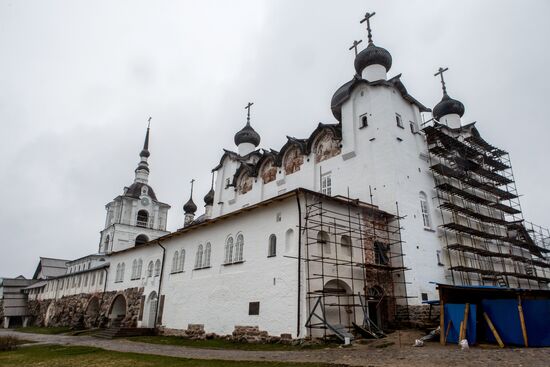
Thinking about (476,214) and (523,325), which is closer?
(523,325)

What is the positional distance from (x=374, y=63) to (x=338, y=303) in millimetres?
14339

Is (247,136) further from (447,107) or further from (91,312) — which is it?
(91,312)

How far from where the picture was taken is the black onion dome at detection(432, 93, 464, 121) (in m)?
27.7

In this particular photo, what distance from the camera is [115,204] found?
46.0 m

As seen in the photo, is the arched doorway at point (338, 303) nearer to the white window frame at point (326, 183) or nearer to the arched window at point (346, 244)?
the arched window at point (346, 244)

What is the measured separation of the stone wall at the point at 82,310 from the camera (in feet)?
83.4

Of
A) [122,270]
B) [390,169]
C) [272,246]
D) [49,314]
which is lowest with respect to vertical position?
[49,314]

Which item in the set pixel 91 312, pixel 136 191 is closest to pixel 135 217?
pixel 136 191

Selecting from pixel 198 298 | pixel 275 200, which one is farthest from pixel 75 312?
pixel 275 200

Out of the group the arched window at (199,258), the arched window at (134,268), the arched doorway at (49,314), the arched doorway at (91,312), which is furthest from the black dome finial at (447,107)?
the arched doorway at (49,314)

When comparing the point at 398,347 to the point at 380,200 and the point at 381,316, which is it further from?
the point at 380,200

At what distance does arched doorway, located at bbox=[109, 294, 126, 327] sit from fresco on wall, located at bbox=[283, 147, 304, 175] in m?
15.1

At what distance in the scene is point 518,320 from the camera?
39.4ft

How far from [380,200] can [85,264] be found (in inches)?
1483
